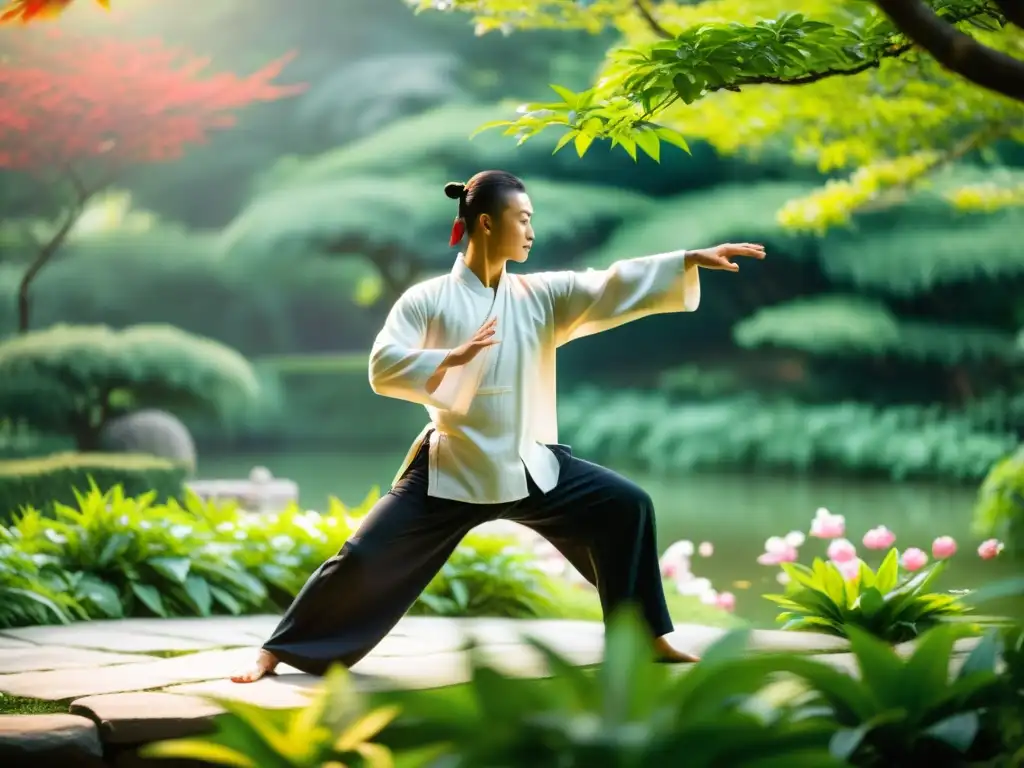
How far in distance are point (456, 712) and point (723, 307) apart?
1203cm

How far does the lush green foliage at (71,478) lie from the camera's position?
7.10 metres

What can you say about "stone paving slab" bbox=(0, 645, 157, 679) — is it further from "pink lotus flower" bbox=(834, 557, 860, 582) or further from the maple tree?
the maple tree

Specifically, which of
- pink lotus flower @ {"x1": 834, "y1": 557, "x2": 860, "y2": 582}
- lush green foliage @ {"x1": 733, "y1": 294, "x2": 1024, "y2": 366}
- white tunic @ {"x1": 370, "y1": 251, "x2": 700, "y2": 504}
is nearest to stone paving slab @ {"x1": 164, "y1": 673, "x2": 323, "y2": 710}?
white tunic @ {"x1": 370, "y1": 251, "x2": 700, "y2": 504}

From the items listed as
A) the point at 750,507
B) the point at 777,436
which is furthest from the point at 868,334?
the point at 750,507

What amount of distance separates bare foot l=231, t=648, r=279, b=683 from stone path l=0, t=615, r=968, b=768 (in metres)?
0.03

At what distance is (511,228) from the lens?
306 centimetres

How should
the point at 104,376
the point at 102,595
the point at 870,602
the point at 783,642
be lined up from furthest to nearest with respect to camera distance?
the point at 104,376 → the point at 102,595 → the point at 870,602 → the point at 783,642

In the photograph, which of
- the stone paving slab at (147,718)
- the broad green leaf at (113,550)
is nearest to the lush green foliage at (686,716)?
the stone paving slab at (147,718)

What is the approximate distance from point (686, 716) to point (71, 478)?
619 cm

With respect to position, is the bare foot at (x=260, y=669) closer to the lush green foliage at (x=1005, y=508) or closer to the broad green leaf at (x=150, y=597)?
the broad green leaf at (x=150, y=597)

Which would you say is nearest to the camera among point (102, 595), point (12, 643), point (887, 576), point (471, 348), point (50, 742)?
point (50, 742)

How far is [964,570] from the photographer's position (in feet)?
22.2

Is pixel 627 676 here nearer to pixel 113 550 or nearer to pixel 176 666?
pixel 176 666

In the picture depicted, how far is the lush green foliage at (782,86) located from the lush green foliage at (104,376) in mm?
3562
